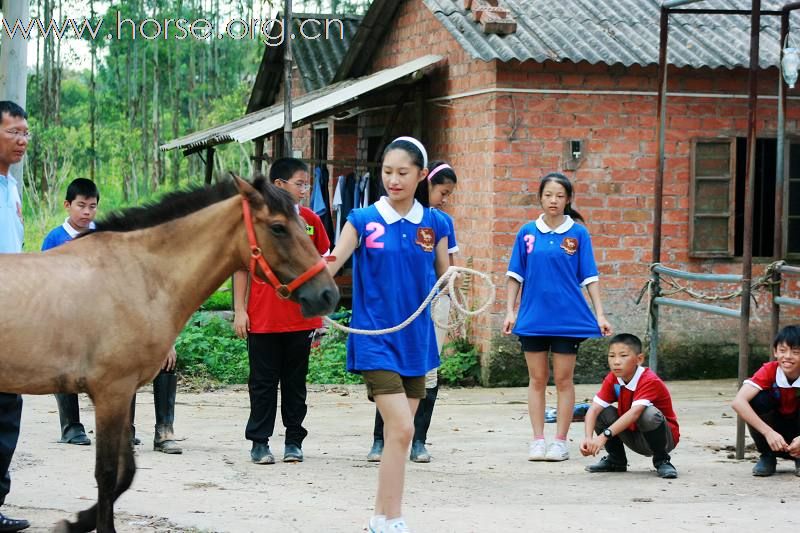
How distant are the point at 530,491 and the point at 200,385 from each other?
5070 millimetres

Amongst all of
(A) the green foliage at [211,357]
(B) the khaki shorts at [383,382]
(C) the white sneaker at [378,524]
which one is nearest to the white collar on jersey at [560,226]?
(B) the khaki shorts at [383,382]

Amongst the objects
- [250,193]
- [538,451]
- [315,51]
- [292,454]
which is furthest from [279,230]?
[315,51]

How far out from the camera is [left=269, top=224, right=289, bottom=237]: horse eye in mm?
5316

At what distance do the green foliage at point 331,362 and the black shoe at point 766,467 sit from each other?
16.3ft

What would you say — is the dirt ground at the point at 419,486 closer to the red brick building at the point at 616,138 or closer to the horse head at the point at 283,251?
the horse head at the point at 283,251

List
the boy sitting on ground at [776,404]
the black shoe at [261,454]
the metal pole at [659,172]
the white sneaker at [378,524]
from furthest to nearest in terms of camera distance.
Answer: the metal pole at [659,172]
the black shoe at [261,454]
the boy sitting on ground at [776,404]
the white sneaker at [378,524]

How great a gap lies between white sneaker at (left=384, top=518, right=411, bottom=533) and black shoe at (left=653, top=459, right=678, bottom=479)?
7.48ft

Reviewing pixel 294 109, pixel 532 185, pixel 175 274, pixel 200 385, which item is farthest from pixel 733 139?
pixel 175 274

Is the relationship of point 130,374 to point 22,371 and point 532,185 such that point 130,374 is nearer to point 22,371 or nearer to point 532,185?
point 22,371

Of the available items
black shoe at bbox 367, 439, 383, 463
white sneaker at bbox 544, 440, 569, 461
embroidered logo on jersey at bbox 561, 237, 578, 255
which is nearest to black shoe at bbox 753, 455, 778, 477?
white sneaker at bbox 544, 440, 569, 461

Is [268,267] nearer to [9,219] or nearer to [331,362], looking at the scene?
[9,219]

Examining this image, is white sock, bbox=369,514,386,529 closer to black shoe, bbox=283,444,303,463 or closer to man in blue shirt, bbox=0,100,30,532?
man in blue shirt, bbox=0,100,30,532

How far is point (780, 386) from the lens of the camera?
6.92 metres

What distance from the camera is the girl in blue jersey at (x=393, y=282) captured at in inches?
210
